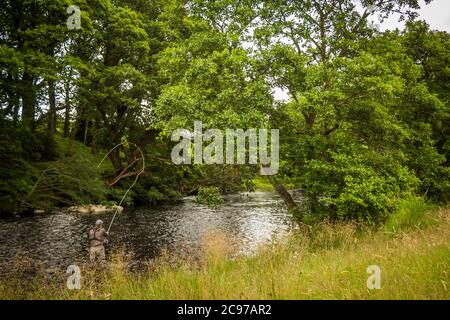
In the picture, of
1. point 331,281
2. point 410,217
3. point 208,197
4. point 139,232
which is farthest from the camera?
point 139,232

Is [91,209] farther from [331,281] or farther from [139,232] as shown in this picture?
[331,281]

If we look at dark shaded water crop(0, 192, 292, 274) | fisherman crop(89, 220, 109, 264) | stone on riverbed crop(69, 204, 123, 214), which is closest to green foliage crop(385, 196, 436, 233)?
dark shaded water crop(0, 192, 292, 274)

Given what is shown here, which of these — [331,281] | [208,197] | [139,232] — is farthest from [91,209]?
[331,281]

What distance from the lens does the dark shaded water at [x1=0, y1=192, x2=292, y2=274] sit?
17.3 meters

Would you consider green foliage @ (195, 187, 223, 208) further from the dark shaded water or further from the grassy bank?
the grassy bank

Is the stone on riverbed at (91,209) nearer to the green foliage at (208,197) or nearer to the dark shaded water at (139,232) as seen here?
the dark shaded water at (139,232)

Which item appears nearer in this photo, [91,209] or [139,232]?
[139,232]

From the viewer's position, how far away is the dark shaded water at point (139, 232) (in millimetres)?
17344

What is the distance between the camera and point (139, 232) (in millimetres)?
23438

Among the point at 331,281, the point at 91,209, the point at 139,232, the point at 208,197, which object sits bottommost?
the point at 139,232

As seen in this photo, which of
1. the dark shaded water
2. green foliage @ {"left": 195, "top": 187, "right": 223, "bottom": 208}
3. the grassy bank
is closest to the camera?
the grassy bank

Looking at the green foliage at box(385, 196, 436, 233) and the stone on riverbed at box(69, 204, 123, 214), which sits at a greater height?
the green foliage at box(385, 196, 436, 233)

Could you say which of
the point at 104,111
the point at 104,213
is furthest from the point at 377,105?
the point at 104,111

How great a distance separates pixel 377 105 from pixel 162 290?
12.3m
